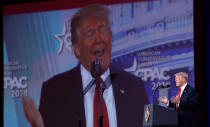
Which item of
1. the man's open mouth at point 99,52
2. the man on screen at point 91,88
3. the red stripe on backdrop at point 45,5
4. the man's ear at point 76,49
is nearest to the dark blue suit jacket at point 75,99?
the man on screen at point 91,88

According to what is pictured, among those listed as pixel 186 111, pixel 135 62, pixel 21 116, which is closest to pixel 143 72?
pixel 135 62

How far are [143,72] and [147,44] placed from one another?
442 millimetres

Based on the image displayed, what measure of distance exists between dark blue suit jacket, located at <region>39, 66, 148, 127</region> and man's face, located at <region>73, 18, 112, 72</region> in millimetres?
202

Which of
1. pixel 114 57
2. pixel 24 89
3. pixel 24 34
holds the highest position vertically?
pixel 24 34

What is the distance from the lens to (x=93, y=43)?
6512 millimetres

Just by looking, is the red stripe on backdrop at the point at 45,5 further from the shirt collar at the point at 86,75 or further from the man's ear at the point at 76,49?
the shirt collar at the point at 86,75

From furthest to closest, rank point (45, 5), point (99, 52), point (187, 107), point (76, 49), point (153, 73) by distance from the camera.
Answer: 1. point (45, 5)
2. point (76, 49)
3. point (99, 52)
4. point (153, 73)
5. point (187, 107)

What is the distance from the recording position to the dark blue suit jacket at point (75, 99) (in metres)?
6.27

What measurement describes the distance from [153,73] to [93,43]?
3.57ft

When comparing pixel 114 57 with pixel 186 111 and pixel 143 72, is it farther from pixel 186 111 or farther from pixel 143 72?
pixel 186 111

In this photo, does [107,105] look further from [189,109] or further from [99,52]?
[189,109]

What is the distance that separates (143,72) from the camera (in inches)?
247

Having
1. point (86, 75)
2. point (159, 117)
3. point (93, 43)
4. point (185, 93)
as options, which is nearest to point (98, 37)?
point (93, 43)

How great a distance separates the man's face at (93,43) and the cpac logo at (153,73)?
0.59 metres
